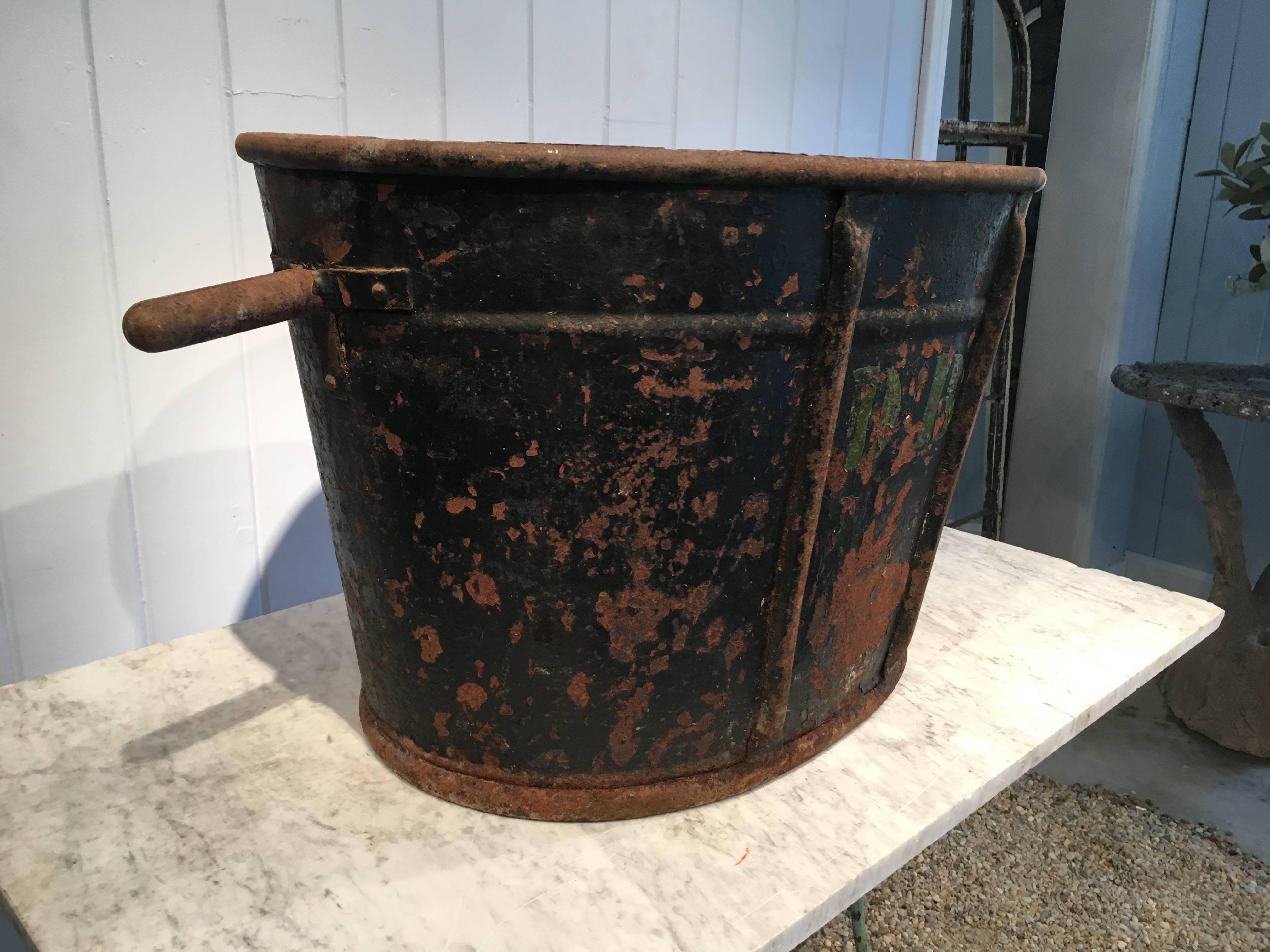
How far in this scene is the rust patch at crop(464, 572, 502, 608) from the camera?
640 millimetres

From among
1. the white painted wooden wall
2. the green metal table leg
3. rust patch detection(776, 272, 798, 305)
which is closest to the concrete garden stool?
the green metal table leg

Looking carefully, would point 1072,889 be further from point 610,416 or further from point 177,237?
point 177,237

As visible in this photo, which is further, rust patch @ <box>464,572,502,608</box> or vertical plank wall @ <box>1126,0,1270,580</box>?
vertical plank wall @ <box>1126,0,1270,580</box>

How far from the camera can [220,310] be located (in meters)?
0.54

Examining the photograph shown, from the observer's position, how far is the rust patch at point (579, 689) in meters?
0.66

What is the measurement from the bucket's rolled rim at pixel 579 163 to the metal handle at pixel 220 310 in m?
0.08

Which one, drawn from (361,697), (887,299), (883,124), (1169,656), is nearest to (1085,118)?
(883,124)

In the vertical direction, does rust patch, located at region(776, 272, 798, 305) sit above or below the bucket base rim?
above

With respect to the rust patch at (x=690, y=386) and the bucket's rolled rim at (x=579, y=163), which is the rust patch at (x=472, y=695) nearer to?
the rust patch at (x=690, y=386)

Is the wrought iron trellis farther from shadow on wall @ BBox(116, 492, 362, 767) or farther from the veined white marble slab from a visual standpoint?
shadow on wall @ BBox(116, 492, 362, 767)

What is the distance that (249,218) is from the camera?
104 cm

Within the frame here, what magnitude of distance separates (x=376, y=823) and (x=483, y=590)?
0.21 metres

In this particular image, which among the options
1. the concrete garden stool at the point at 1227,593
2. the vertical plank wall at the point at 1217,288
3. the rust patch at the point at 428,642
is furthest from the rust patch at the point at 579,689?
the vertical plank wall at the point at 1217,288

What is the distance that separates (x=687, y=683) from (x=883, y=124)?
1.40 m
